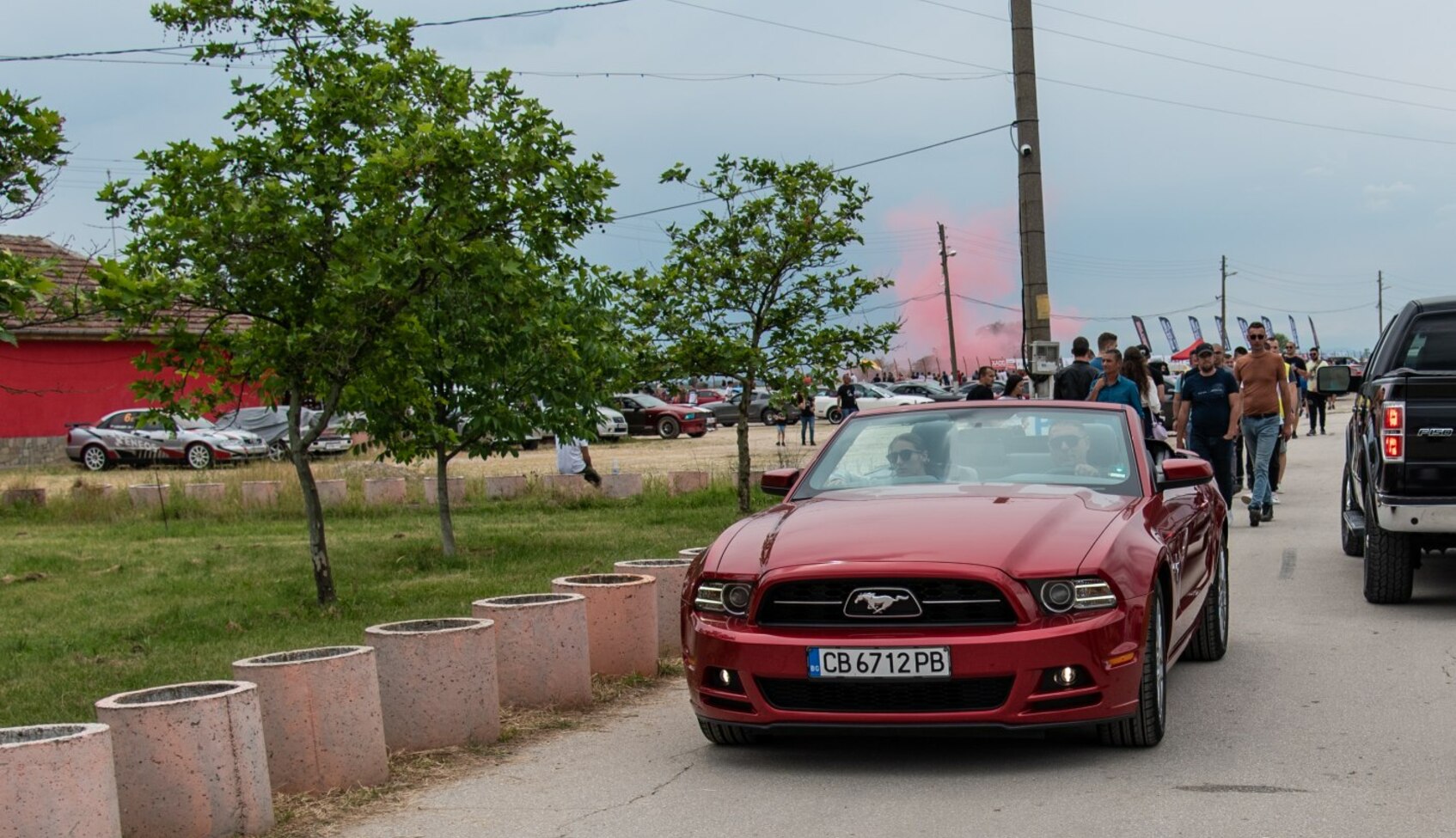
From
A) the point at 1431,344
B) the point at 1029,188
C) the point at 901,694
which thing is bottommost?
the point at 901,694

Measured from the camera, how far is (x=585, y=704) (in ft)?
26.6

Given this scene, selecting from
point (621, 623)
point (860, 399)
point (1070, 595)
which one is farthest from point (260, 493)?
point (860, 399)

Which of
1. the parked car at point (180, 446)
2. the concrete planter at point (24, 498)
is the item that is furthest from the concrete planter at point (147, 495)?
the parked car at point (180, 446)

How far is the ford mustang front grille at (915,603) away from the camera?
20.1 feet

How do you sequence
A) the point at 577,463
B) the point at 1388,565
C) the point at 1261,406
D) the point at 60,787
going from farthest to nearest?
1. the point at 577,463
2. the point at 1261,406
3. the point at 1388,565
4. the point at 60,787

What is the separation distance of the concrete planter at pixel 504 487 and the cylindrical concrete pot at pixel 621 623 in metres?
14.1

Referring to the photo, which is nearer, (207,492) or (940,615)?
(940,615)

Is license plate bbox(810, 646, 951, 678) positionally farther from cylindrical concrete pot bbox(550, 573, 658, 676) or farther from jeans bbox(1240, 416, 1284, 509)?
jeans bbox(1240, 416, 1284, 509)

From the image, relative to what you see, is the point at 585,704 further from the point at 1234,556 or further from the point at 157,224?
the point at 1234,556

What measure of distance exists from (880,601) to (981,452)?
178 centimetres

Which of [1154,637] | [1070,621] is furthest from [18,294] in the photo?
[1154,637]

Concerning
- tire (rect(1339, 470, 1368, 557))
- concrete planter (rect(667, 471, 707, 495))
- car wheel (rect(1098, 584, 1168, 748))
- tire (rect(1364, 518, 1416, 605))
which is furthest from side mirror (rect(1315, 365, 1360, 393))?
concrete planter (rect(667, 471, 707, 495))

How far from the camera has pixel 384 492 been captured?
22562 mm

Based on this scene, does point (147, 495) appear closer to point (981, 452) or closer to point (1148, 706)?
point (981, 452)
